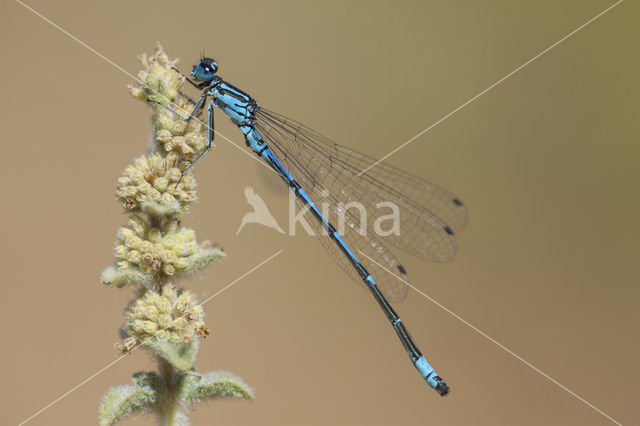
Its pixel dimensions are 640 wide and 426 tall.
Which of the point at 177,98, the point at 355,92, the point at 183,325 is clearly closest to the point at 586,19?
the point at 355,92

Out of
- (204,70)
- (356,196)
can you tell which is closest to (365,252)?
(356,196)

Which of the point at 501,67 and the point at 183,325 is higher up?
the point at 501,67

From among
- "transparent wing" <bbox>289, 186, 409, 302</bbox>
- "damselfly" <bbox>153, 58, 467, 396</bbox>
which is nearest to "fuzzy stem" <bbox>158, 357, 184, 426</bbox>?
"damselfly" <bbox>153, 58, 467, 396</bbox>

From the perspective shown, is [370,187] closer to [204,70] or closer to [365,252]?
[365,252]

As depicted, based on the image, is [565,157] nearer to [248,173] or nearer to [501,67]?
[501,67]

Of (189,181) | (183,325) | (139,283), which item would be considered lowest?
(183,325)

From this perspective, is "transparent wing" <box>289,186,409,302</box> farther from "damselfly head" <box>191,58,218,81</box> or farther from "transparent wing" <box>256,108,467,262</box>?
"damselfly head" <box>191,58,218,81</box>
